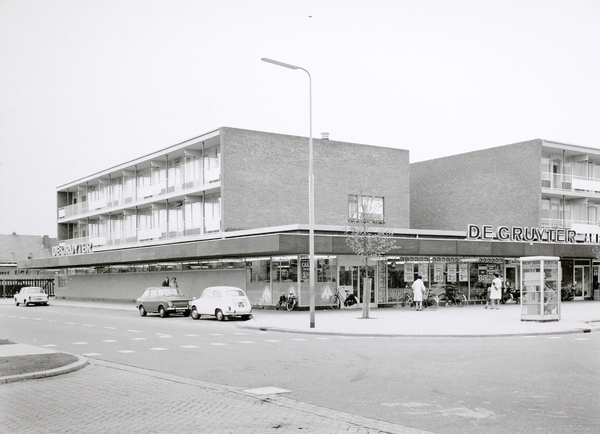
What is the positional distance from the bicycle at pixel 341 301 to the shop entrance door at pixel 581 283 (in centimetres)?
1861

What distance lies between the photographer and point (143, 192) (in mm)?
50594

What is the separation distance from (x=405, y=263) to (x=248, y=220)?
1009 centimetres

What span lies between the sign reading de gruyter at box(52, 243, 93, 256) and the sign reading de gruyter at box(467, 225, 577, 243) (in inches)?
1236

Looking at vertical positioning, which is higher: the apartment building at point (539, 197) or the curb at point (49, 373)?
the apartment building at point (539, 197)

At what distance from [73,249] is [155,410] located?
5026 cm

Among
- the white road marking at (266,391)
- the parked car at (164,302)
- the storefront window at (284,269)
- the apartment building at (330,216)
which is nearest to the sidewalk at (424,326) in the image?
the parked car at (164,302)

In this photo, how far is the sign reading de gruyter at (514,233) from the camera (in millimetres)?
39125

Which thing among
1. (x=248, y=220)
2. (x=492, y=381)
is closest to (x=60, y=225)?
(x=248, y=220)

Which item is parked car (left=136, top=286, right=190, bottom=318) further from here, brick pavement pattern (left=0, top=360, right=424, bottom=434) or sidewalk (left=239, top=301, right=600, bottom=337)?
brick pavement pattern (left=0, top=360, right=424, bottom=434)

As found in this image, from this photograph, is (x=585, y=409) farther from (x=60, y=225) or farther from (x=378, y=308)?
(x=60, y=225)

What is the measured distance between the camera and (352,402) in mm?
9680

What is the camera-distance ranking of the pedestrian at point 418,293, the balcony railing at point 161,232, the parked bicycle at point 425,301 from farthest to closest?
the balcony railing at point 161,232 → the parked bicycle at point 425,301 → the pedestrian at point 418,293

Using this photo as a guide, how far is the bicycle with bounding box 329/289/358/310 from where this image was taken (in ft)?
117

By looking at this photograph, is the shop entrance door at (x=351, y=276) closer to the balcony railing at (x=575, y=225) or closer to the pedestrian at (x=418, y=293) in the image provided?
the pedestrian at (x=418, y=293)
